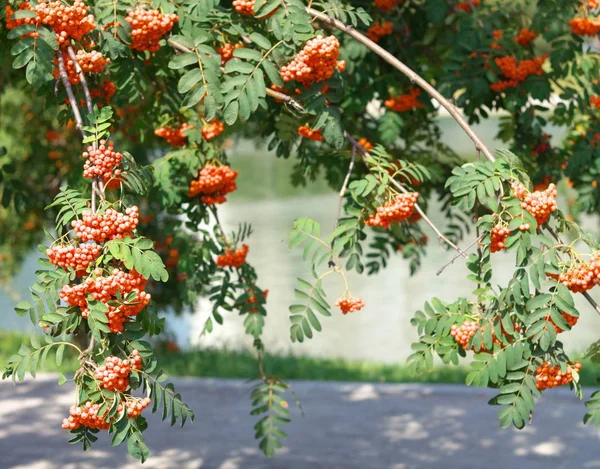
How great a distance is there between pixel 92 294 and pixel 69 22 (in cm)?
105

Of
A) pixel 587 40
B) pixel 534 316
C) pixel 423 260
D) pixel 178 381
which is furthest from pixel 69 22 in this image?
pixel 423 260

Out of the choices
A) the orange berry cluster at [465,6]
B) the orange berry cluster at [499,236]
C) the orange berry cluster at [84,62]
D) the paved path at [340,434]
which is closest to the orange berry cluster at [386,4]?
the orange berry cluster at [465,6]

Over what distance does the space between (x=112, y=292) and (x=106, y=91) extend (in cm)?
160

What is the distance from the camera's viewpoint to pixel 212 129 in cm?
406

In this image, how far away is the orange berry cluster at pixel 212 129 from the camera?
405 centimetres

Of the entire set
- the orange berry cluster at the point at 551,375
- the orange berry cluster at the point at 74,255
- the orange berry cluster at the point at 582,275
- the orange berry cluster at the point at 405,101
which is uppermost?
the orange berry cluster at the point at 405,101

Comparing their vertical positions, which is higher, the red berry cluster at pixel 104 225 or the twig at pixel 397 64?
the twig at pixel 397 64

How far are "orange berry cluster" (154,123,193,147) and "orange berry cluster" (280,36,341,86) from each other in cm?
99

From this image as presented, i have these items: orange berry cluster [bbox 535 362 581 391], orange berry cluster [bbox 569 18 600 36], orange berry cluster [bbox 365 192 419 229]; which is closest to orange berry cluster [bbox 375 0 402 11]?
orange berry cluster [bbox 569 18 600 36]

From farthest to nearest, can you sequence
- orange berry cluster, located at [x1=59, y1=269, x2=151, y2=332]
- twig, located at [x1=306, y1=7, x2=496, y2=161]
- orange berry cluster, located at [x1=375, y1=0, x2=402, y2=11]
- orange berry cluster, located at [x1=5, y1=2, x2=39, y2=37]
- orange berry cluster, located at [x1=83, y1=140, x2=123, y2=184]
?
orange berry cluster, located at [x1=375, y1=0, x2=402, y2=11] < twig, located at [x1=306, y1=7, x2=496, y2=161] < orange berry cluster, located at [x1=5, y1=2, x2=39, y2=37] < orange berry cluster, located at [x1=83, y1=140, x2=123, y2=184] < orange berry cluster, located at [x1=59, y1=269, x2=151, y2=332]

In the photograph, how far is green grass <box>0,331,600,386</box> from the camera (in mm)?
8188

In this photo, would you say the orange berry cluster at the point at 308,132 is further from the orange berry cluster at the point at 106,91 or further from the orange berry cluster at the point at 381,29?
the orange berry cluster at the point at 381,29

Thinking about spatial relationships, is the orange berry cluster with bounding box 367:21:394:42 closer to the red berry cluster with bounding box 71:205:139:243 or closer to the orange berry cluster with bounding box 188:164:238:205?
the orange berry cluster with bounding box 188:164:238:205

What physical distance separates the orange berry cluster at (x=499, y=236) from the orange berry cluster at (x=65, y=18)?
5.16 feet
